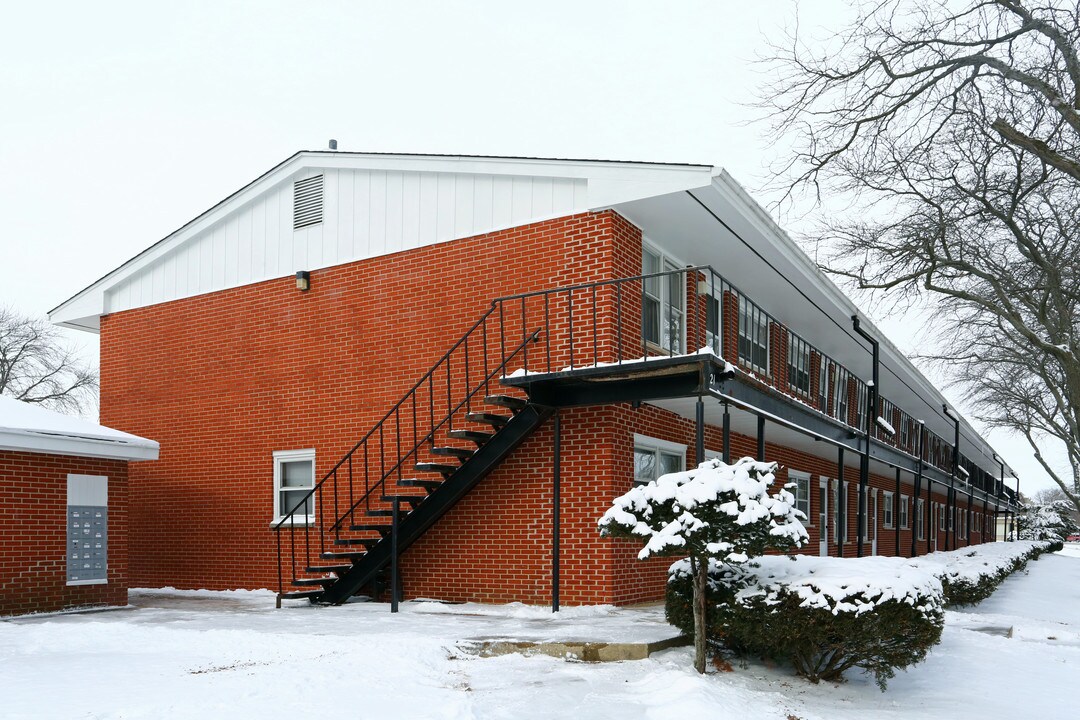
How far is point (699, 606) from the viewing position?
→ 873 centimetres

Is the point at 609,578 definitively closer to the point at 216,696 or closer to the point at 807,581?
the point at 807,581

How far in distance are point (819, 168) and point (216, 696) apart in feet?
39.2

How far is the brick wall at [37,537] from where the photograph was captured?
1245 centimetres

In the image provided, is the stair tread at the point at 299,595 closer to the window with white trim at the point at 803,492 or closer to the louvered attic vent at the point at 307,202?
the louvered attic vent at the point at 307,202

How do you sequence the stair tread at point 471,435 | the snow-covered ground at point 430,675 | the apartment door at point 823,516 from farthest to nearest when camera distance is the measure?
the apartment door at point 823,516 < the stair tread at point 471,435 < the snow-covered ground at point 430,675

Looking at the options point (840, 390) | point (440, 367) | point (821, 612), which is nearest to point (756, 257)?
point (440, 367)

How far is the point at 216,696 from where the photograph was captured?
7.23m

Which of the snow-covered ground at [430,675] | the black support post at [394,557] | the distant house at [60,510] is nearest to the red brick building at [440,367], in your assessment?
the black support post at [394,557]

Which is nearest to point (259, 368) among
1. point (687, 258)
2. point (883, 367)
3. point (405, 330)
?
point (405, 330)

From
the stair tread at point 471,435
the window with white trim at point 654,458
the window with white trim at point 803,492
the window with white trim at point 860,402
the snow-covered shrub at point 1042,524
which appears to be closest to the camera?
the stair tread at point 471,435

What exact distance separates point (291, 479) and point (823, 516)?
1297 centimetres

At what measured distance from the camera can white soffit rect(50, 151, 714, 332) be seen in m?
13.1

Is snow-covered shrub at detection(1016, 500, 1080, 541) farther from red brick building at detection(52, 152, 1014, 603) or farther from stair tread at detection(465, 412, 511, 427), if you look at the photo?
stair tread at detection(465, 412, 511, 427)

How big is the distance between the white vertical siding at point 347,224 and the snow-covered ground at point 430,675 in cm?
549
